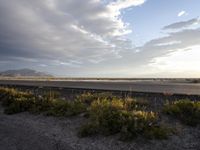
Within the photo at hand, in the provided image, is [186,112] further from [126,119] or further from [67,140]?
[67,140]

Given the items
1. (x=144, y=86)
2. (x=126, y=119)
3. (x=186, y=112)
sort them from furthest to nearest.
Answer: (x=144, y=86) → (x=186, y=112) → (x=126, y=119)

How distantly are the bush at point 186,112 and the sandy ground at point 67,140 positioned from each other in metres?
0.45

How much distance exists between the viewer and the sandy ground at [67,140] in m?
9.36

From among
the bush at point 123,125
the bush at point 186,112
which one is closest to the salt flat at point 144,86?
the bush at point 186,112

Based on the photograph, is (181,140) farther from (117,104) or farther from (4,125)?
(4,125)

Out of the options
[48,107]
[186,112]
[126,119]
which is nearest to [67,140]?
[126,119]

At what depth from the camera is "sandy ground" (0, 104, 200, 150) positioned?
9.36 metres

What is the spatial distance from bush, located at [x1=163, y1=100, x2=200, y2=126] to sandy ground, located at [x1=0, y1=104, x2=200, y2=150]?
452mm

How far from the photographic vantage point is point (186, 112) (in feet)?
39.7

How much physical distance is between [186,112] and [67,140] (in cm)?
496

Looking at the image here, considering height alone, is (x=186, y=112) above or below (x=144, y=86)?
below

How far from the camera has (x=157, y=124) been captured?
10.7m

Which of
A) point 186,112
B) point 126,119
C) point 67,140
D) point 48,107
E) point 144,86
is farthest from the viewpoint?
point 144,86

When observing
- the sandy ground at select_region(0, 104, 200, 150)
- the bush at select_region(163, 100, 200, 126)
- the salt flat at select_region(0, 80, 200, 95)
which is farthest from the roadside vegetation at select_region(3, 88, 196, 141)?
the salt flat at select_region(0, 80, 200, 95)
